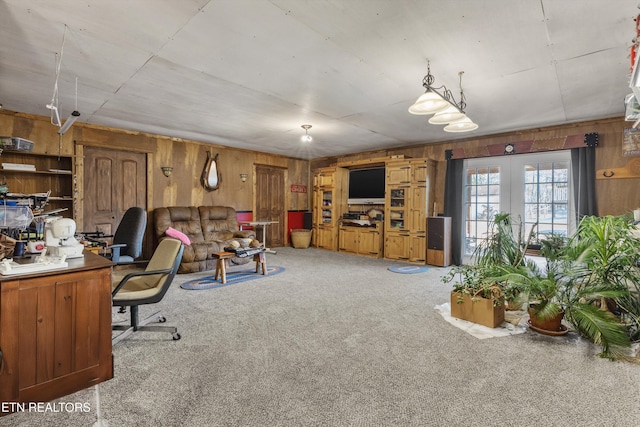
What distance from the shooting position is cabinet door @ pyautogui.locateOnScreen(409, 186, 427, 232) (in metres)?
6.24

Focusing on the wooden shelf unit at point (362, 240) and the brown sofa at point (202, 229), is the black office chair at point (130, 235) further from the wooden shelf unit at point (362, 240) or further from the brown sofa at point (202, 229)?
the wooden shelf unit at point (362, 240)

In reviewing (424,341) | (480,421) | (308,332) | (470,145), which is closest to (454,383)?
(480,421)

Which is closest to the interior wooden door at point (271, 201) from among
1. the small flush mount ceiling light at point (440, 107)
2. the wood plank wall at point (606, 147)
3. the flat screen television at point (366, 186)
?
the flat screen television at point (366, 186)

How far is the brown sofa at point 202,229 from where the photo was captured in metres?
5.24

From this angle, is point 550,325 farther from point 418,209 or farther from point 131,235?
point 131,235

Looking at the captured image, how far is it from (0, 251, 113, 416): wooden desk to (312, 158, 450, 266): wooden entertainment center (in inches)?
214

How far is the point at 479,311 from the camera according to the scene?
305cm

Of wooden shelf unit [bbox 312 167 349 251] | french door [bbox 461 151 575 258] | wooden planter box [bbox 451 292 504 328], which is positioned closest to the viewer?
wooden planter box [bbox 451 292 504 328]

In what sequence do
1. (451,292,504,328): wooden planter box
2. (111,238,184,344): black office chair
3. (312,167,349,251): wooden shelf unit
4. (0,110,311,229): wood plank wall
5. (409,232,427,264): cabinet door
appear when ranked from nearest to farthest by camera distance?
(111,238,184,344): black office chair < (451,292,504,328): wooden planter box < (0,110,311,229): wood plank wall < (409,232,427,264): cabinet door < (312,167,349,251): wooden shelf unit

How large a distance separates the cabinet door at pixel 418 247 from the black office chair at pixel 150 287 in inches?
Result: 188

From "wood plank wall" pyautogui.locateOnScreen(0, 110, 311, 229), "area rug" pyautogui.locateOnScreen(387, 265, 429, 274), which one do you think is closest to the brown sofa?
"wood plank wall" pyautogui.locateOnScreen(0, 110, 311, 229)

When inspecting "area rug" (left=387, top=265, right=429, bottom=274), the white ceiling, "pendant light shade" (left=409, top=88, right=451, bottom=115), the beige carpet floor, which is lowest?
the beige carpet floor

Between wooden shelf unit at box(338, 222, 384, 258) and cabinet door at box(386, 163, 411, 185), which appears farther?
wooden shelf unit at box(338, 222, 384, 258)

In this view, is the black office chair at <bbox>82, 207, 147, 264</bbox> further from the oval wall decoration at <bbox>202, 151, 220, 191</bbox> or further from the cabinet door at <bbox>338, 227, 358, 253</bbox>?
the cabinet door at <bbox>338, 227, 358, 253</bbox>
